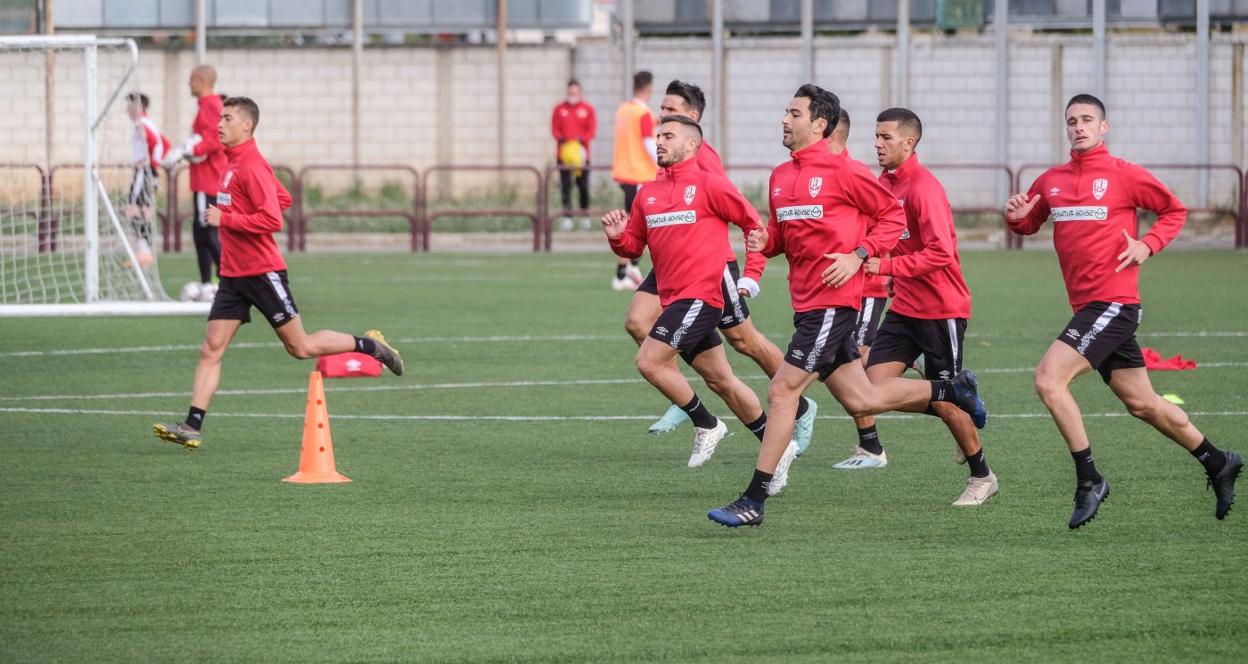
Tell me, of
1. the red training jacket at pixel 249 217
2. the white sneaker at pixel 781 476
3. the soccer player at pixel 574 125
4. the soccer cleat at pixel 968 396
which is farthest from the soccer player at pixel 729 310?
the soccer player at pixel 574 125

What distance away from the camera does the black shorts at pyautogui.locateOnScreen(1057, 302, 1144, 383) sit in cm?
847

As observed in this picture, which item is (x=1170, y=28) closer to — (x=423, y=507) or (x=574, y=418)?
(x=574, y=418)

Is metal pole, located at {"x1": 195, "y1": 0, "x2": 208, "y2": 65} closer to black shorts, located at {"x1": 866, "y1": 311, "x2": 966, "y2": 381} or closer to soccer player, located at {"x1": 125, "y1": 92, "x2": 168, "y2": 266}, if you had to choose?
soccer player, located at {"x1": 125, "y1": 92, "x2": 168, "y2": 266}

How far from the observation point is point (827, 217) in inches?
338

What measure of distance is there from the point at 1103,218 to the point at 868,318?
2.05m

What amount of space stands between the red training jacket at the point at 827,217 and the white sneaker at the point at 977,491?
42.1 inches

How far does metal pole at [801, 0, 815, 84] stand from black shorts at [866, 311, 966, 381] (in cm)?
2437

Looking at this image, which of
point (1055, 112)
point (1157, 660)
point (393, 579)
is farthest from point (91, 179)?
point (1055, 112)

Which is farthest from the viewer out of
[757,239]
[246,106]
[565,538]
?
[246,106]

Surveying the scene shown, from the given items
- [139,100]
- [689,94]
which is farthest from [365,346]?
[139,100]

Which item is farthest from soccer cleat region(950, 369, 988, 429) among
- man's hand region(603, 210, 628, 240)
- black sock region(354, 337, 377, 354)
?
black sock region(354, 337, 377, 354)

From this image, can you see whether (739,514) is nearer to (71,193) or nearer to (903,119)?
(903,119)

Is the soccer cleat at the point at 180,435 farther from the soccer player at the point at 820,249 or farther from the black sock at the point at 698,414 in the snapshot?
the soccer player at the point at 820,249

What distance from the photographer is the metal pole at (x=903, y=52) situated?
108 ft
